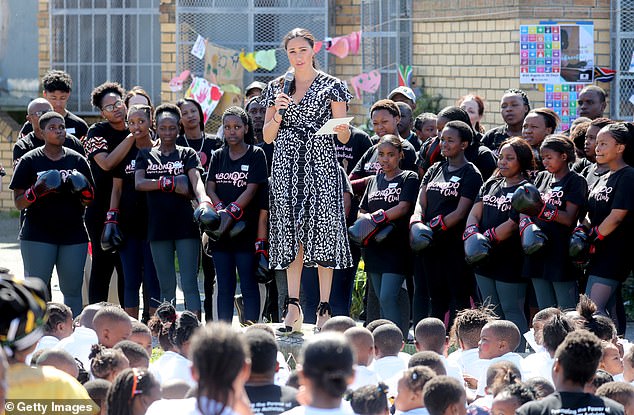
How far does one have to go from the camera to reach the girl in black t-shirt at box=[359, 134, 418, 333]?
8305 mm

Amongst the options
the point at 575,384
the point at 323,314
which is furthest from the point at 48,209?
the point at 575,384

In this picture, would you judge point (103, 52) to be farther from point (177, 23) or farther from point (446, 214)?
point (446, 214)

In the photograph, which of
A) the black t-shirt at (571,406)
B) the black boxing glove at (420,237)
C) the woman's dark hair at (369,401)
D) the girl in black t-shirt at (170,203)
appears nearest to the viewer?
the black t-shirt at (571,406)

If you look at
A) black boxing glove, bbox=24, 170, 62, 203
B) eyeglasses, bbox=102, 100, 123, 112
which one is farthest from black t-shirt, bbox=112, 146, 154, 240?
black boxing glove, bbox=24, 170, 62, 203

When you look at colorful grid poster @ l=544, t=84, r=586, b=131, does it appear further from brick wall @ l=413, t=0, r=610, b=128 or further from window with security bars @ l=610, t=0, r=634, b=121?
window with security bars @ l=610, t=0, r=634, b=121

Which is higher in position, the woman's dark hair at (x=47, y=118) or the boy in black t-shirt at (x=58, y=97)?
the boy in black t-shirt at (x=58, y=97)

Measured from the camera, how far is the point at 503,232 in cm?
782

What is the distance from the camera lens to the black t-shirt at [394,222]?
8.34 meters

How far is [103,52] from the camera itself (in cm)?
1577

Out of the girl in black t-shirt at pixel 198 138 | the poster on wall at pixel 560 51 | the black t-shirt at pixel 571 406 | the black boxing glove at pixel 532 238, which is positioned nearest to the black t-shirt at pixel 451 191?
the black boxing glove at pixel 532 238

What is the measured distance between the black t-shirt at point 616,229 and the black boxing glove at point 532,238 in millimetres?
365

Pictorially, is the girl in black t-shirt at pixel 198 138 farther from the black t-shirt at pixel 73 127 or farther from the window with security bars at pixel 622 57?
the window with security bars at pixel 622 57

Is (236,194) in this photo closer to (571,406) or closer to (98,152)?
(98,152)

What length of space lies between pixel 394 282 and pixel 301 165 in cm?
133
